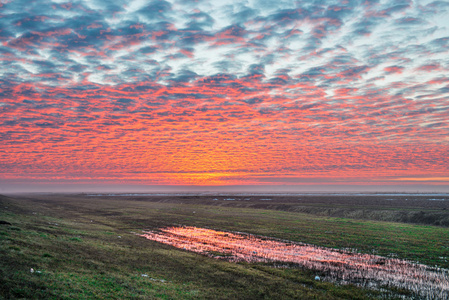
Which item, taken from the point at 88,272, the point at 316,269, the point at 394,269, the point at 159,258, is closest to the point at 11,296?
the point at 88,272

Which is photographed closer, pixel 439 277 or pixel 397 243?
pixel 439 277

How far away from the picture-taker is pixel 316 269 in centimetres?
2005

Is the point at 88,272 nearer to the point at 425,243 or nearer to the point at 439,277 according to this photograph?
the point at 439,277

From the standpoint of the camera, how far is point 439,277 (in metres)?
18.6

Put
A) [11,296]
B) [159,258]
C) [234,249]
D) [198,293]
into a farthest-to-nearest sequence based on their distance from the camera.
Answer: [234,249], [159,258], [198,293], [11,296]

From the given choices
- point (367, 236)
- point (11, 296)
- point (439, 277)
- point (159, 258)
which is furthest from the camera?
point (367, 236)

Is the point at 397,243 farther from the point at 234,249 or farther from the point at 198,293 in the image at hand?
the point at 198,293

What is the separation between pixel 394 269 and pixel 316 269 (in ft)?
18.9

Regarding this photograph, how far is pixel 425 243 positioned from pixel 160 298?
102ft

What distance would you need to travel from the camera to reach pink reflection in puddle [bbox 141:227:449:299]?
17.4m

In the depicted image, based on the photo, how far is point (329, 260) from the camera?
2311 centimetres

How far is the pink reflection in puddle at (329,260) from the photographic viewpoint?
17.4m

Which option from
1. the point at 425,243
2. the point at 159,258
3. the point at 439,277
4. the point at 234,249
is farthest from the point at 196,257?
the point at 425,243

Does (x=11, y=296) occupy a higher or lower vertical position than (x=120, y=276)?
higher
